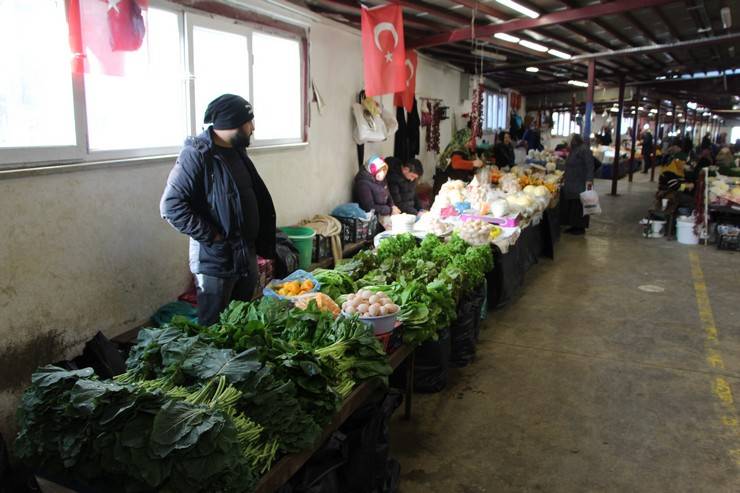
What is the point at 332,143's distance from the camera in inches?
292

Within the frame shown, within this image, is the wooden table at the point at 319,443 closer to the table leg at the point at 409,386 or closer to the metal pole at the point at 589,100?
the table leg at the point at 409,386

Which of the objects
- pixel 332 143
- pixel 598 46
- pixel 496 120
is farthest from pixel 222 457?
pixel 496 120

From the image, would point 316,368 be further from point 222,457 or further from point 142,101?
point 142,101

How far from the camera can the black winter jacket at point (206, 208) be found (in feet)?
11.7

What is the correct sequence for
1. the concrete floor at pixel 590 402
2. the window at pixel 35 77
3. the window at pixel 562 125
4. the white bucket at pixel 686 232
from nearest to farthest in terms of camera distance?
1. the concrete floor at pixel 590 402
2. the window at pixel 35 77
3. the white bucket at pixel 686 232
4. the window at pixel 562 125

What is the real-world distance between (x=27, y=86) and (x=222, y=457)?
3.00 m

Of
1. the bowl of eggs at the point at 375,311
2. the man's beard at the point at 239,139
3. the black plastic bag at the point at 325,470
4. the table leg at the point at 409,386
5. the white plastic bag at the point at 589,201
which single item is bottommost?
the table leg at the point at 409,386

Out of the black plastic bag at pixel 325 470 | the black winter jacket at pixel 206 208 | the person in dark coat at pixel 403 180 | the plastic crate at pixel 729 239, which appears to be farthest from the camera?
the plastic crate at pixel 729 239

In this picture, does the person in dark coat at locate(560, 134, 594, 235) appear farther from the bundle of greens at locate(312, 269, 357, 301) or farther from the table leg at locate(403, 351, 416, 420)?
the table leg at locate(403, 351, 416, 420)

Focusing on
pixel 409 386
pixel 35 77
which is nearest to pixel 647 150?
pixel 409 386

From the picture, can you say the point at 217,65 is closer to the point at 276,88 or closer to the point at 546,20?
the point at 276,88

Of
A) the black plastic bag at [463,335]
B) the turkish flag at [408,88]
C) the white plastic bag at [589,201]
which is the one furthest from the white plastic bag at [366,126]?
the white plastic bag at [589,201]

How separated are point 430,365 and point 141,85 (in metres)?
3.17

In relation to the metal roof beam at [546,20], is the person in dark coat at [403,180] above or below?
below
